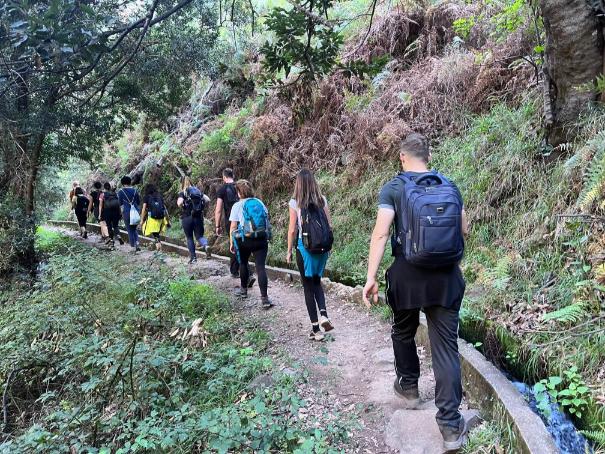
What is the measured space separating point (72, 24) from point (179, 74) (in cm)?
639

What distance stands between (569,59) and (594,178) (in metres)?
1.78

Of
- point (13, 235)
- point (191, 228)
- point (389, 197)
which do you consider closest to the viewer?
point (389, 197)

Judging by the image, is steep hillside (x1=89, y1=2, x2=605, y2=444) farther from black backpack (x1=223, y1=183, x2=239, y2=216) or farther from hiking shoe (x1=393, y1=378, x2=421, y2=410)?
black backpack (x1=223, y1=183, x2=239, y2=216)

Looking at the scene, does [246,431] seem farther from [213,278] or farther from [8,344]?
[213,278]

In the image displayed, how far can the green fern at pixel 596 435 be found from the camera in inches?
119

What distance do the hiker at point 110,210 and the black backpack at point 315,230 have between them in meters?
8.88

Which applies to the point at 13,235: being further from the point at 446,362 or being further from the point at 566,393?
the point at 566,393

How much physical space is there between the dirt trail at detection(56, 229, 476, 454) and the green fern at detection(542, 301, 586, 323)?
126 cm

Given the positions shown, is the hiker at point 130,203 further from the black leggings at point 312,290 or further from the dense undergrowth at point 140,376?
the black leggings at point 312,290

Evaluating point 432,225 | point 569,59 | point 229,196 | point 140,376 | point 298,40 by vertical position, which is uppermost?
point 298,40

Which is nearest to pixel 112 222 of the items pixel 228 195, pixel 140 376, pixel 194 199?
pixel 194 199

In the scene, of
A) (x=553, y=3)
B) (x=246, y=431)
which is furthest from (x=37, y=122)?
(x=553, y=3)

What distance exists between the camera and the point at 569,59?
5402 millimetres

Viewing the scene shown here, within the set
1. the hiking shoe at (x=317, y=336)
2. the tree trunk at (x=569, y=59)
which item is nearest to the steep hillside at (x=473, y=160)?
the tree trunk at (x=569, y=59)
